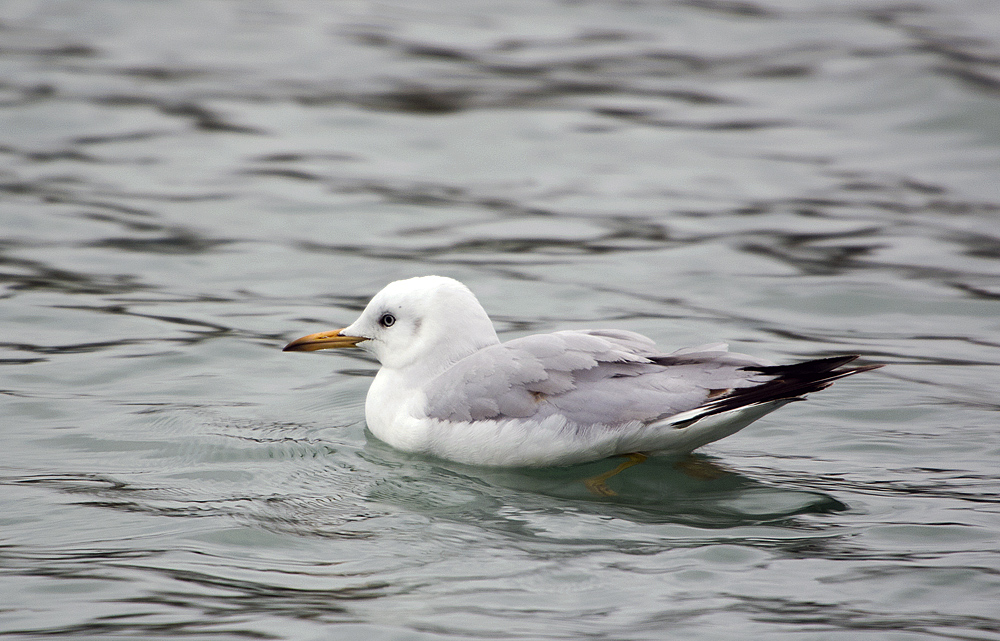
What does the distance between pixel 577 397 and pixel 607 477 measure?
420mm

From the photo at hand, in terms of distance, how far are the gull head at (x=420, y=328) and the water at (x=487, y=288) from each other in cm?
49

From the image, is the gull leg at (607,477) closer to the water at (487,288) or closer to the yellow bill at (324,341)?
the water at (487,288)

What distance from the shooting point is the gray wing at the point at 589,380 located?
566cm

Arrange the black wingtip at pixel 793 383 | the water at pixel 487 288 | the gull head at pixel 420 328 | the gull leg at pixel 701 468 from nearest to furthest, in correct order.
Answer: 1. the water at pixel 487 288
2. the black wingtip at pixel 793 383
3. the gull leg at pixel 701 468
4. the gull head at pixel 420 328

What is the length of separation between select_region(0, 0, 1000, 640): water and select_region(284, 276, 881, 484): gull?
18 cm

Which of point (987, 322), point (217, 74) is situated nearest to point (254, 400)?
point (987, 322)

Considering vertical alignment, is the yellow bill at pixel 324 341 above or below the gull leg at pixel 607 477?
above

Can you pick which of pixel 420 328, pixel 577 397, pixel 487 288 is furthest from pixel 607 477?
pixel 487 288

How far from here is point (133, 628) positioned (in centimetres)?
444

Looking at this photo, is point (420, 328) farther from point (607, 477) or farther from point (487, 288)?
point (487, 288)

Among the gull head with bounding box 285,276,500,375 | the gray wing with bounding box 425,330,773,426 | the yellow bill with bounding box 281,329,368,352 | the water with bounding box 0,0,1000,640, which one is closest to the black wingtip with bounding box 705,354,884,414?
the gray wing with bounding box 425,330,773,426

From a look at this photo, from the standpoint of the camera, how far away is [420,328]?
6434 millimetres

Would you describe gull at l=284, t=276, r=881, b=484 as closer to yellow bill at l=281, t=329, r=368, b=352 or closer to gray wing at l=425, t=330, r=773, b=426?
gray wing at l=425, t=330, r=773, b=426

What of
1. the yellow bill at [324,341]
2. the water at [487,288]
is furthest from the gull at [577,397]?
the yellow bill at [324,341]
